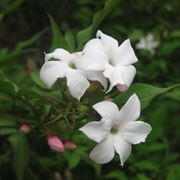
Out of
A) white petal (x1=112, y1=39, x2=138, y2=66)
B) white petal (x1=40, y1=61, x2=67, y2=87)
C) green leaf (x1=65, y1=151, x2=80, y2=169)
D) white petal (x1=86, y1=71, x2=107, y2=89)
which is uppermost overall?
white petal (x1=40, y1=61, x2=67, y2=87)

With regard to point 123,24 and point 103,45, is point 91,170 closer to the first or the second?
point 103,45

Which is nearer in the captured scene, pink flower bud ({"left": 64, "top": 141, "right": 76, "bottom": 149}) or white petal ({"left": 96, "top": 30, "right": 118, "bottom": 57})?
white petal ({"left": 96, "top": 30, "right": 118, "bottom": 57})

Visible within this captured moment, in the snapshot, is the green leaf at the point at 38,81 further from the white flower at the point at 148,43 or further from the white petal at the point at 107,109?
Result: the white flower at the point at 148,43

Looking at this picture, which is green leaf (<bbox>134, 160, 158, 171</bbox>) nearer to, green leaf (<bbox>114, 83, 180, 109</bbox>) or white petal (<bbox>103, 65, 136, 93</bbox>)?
green leaf (<bbox>114, 83, 180, 109</bbox>)

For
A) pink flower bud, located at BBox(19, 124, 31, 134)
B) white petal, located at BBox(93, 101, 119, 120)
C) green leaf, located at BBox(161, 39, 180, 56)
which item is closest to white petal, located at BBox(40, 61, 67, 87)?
white petal, located at BBox(93, 101, 119, 120)

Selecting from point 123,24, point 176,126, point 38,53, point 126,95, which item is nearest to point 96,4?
point 123,24
